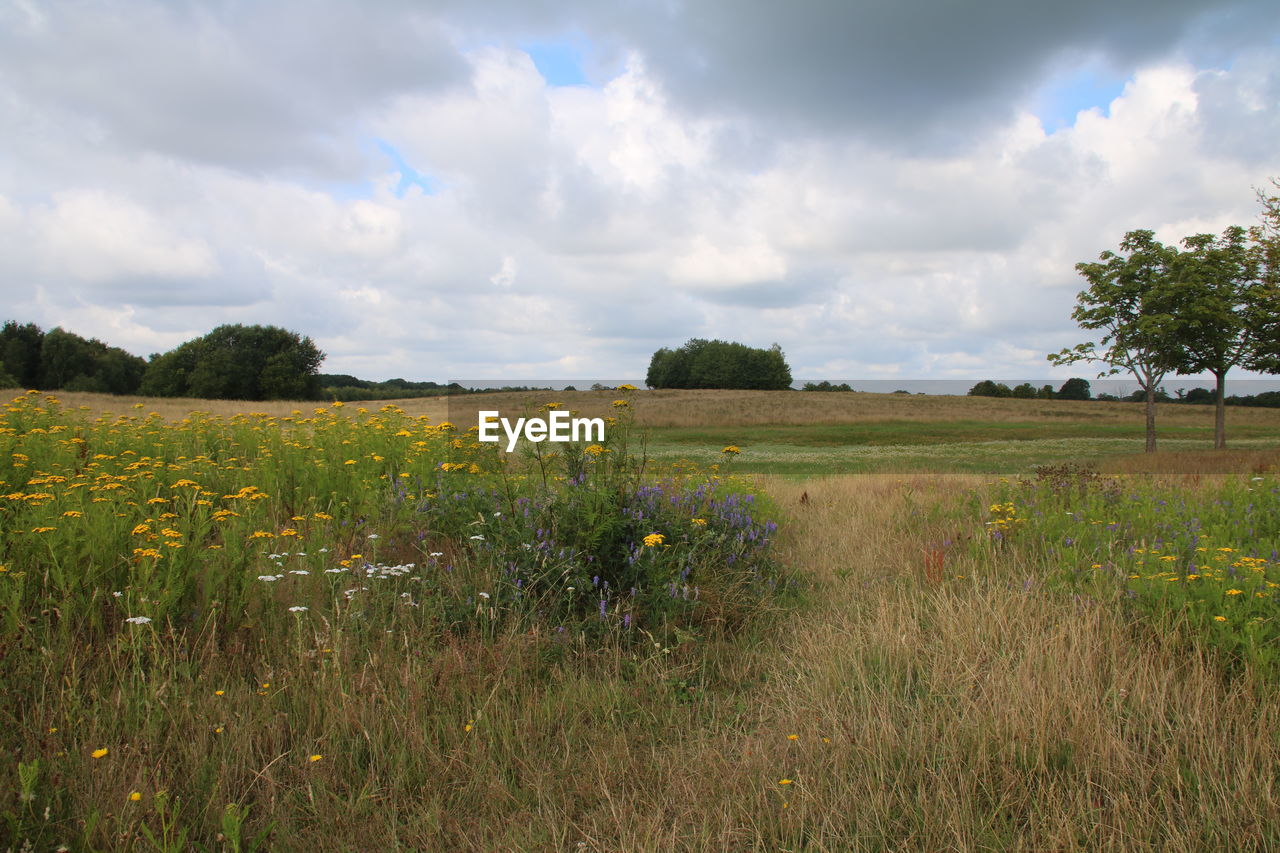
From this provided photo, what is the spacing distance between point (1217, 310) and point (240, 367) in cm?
8094

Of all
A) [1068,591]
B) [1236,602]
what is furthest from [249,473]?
[1236,602]

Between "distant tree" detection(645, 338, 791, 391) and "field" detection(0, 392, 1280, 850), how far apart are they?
77945 millimetres

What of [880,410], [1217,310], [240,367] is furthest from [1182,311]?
[240,367]

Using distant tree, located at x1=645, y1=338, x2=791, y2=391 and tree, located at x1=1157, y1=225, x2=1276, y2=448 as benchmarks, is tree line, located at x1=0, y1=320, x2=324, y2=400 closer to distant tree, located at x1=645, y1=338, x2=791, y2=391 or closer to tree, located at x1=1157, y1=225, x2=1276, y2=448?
distant tree, located at x1=645, y1=338, x2=791, y2=391

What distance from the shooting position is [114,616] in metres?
3.77

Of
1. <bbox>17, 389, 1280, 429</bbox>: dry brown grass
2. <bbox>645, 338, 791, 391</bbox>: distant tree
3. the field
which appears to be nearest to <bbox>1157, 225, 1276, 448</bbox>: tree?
<bbox>17, 389, 1280, 429</bbox>: dry brown grass

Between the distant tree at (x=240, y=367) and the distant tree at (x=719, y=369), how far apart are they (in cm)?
3925

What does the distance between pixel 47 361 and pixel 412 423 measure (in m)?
92.1

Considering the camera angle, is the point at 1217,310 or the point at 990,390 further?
the point at 990,390

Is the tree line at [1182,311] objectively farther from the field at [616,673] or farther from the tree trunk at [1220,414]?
the field at [616,673]

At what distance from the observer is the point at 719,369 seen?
3425 inches

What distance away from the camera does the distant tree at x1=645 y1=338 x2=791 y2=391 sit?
86.8 meters

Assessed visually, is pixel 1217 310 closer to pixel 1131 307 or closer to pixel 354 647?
pixel 1131 307

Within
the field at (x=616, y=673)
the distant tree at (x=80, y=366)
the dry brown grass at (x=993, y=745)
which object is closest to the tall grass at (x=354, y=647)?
the field at (x=616, y=673)
